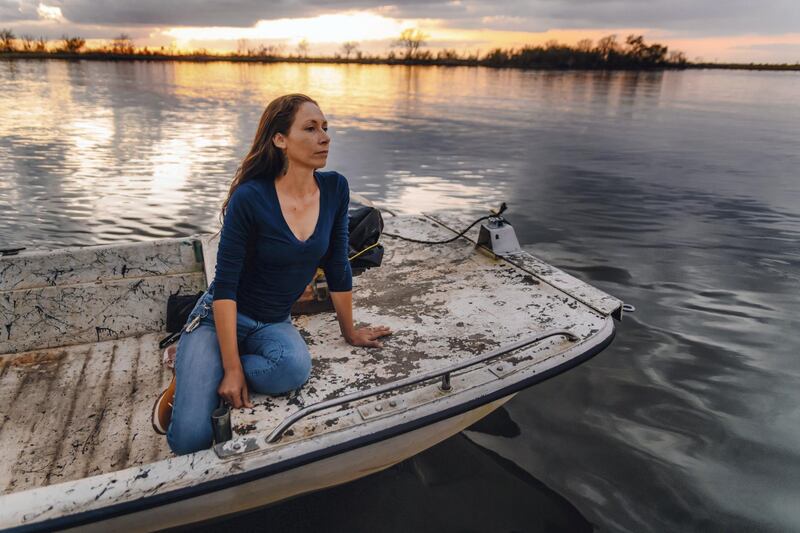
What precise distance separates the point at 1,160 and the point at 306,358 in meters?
15.3

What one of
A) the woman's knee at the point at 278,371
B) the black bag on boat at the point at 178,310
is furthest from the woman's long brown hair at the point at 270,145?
the black bag on boat at the point at 178,310

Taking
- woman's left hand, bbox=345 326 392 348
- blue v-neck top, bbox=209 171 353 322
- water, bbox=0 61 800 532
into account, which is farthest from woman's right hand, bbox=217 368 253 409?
water, bbox=0 61 800 532

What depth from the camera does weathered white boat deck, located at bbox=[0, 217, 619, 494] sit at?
113 inches

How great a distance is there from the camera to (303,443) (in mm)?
2340

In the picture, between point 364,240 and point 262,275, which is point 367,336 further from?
point 364,240

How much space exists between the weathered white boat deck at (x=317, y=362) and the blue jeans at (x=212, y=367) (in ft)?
0.44

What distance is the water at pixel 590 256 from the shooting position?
357cm

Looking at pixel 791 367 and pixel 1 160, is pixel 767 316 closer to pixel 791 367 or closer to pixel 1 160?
pixel 791 367

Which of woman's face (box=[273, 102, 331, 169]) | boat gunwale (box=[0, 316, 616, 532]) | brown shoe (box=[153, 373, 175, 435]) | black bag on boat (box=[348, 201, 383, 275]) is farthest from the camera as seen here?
black bag on boat (box=[348, 201, 383, 275])

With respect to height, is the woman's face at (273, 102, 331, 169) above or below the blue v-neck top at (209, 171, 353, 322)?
above

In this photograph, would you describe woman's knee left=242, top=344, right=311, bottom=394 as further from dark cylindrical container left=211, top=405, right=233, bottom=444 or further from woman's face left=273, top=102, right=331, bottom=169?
woman's face left=273, top=102, right=331, bottom=169

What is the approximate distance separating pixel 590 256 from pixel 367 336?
6129 millimetres

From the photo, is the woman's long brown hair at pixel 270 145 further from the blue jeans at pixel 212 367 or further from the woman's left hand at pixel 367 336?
the woman's left hand at pixel 367 336

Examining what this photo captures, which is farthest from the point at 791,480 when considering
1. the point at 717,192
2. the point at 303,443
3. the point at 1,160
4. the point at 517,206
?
the point at 1,160
